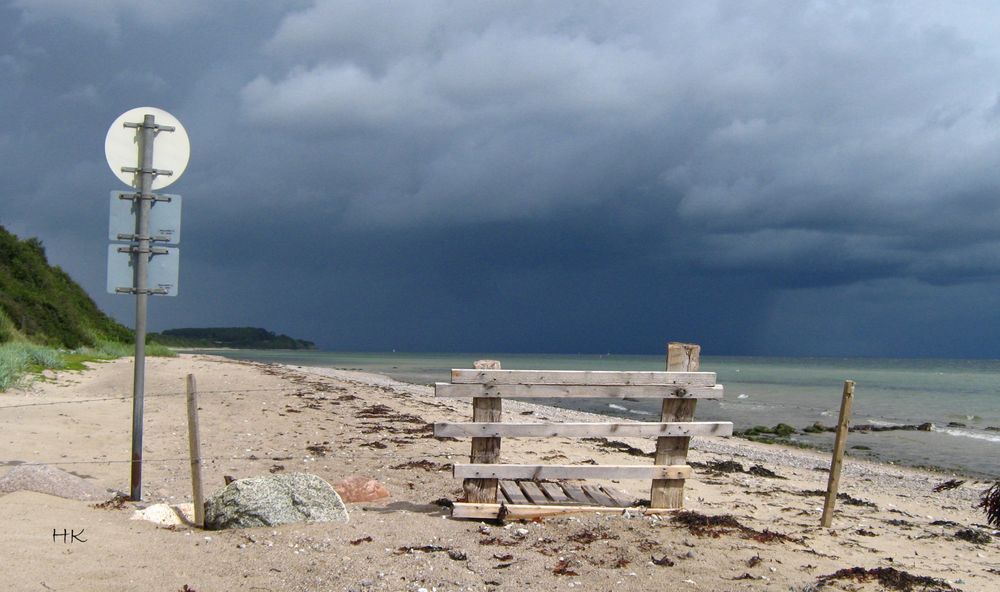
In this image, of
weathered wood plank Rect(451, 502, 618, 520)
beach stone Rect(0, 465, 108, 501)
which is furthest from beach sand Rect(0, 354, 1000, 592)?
beach stone Rect(0, 465, 108, 501)

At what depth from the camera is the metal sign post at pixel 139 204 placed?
7.57m

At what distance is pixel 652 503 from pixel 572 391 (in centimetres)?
148

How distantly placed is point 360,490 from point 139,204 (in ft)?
12.1

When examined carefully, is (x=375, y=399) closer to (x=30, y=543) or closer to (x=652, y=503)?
(x=652, y=503)

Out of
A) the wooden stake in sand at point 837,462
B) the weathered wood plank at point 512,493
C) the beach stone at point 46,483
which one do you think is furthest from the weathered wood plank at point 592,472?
the beach stone at point 46,483

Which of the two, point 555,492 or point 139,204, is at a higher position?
point 139,204

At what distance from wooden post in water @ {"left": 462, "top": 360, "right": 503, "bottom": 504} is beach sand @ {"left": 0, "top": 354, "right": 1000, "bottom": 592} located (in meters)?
0.30

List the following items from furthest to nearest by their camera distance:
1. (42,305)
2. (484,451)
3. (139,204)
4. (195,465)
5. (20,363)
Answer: (42,305) < (20,363) < (484,451) < (139,204) < (195,465)

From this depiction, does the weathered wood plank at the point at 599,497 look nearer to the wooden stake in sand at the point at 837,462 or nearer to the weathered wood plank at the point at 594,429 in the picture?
the weathered wood plank at the point at 594,429

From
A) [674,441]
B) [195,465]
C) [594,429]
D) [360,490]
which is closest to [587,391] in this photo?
[594,429]

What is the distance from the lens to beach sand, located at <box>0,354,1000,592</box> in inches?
228

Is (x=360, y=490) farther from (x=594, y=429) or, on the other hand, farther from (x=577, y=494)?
(x=594, y=429)

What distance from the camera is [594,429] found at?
8117 millimetres

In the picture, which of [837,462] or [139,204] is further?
[837,462]
